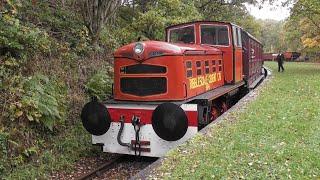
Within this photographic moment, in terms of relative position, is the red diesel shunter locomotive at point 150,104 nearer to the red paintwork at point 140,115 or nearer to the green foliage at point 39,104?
the red paintwork at point 140,115

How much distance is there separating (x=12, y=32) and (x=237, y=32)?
6206 millimetres

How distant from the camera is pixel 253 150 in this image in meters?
5.47

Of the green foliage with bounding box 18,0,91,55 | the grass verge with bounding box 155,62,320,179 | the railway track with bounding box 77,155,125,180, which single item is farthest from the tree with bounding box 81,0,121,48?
the grass verge with bounding box 155,62,320,179

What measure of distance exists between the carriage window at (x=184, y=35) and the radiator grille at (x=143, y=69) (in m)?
2.66

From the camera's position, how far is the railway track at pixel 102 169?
20.7 ft

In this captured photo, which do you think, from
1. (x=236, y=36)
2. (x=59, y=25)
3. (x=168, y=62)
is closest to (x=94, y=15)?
(x=59, y=25)

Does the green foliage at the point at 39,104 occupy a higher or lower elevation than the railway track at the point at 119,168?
higher

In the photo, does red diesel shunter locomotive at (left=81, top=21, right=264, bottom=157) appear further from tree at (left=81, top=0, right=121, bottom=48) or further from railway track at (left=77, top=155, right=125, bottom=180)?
tree at (left=81, top=0, right=121, bottom=48)

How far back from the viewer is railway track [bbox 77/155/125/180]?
6.30 meters

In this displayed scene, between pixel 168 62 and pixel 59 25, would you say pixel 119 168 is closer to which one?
pixel 168 62

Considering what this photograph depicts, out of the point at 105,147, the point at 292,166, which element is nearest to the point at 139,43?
the point at 105,147

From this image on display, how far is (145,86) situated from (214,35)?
3.32 m

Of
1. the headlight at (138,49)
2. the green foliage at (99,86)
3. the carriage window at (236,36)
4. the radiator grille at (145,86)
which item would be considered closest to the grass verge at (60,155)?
the green foliage at (99,86)

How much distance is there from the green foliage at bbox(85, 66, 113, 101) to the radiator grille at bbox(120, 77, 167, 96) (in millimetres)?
1940
